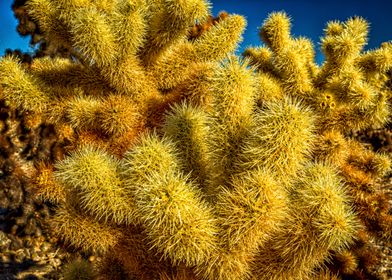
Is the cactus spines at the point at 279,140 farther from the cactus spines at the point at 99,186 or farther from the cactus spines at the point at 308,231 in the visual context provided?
the cactus spines at the point at 99,186

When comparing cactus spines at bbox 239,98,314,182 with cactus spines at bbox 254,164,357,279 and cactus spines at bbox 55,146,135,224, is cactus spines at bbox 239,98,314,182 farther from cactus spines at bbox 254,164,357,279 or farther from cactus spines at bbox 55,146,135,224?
cactus spines at bbox 55,146,135,224

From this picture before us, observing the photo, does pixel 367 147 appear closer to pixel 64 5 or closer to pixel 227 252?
pixel 227 252

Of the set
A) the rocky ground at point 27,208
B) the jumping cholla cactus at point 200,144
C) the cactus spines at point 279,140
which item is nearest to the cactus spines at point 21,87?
the jumping cholla cactus at point 200,144

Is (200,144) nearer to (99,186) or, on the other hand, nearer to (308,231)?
(99,186)

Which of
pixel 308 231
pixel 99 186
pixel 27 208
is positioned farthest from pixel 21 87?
pixel 308 231

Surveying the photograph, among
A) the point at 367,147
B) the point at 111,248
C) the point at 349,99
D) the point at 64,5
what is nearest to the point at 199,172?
the point at 111,248

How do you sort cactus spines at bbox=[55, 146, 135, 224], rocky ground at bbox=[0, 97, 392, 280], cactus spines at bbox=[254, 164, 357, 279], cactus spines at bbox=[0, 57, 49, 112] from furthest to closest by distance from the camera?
rocky ground at bbox=[0, 97, 392, 280], cactus spines at bbox=[0, 57, 49, 112], cactus spines at bbox=[55, 146, 135, 224], cactus spines at bbox=[254, 164, 357, 279]

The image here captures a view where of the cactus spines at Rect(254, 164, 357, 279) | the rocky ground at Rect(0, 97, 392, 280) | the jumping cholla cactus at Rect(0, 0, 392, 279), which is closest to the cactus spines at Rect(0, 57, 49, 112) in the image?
the jumping cholla cactus at Rect(0, 0, 392, 279)
